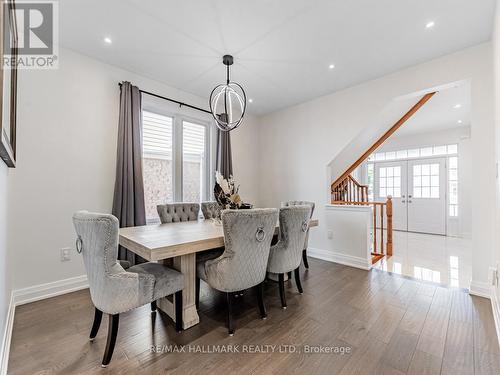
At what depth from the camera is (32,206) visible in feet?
7.77

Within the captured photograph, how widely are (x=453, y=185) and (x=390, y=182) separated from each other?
137cm

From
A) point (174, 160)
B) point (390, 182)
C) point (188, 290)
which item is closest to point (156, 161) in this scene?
point (174, 160)

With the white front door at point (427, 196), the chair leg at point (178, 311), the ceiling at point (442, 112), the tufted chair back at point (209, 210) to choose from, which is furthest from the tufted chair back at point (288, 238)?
the white front door at point (427, 196)

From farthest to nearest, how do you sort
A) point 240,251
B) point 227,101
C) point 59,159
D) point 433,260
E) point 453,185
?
point 453,185
point 433,260
point 227,101
point 59,159
point 240,251

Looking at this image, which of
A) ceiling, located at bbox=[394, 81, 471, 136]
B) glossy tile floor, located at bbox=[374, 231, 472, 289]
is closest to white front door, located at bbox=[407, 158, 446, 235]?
glossy tile floor, located at bbox=[374, 231, 472, 289]

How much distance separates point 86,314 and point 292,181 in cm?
343

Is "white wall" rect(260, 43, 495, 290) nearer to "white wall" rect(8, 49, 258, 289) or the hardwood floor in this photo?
the hardwood floor

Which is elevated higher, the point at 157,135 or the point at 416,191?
the point at 157,135

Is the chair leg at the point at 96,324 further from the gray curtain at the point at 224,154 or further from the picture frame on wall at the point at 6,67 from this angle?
the gray curtain at the point at 224,154

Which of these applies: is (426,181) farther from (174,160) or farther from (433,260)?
(174,160)

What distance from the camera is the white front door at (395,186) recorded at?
6.30 meters

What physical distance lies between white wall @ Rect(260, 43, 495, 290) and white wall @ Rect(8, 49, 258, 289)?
2813 mm

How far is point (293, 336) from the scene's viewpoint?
175cm

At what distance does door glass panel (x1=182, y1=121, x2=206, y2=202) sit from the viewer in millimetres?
3764
